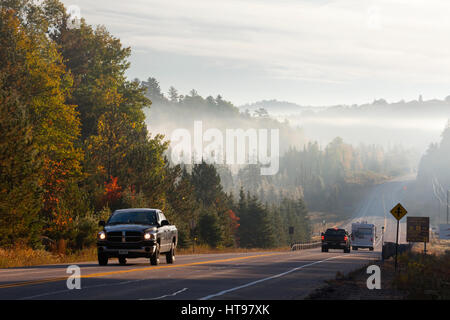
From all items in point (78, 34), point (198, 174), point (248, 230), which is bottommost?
point (248, 230)

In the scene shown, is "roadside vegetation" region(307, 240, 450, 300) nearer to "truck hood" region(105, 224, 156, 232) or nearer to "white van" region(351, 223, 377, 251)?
"truck hood" region(105, 224, 156, 232)

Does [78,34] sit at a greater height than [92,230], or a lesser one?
greater

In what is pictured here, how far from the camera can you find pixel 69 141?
54.4 meters

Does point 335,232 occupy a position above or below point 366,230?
above

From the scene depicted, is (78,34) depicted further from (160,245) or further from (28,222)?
(160,245)

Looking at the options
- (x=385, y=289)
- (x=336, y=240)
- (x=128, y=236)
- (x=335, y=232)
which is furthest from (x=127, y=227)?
(x=335, y=232)

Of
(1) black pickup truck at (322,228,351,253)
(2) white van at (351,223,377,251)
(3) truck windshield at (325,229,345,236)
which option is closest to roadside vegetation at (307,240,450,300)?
(1) black pickup truck at (322,228,351,253)

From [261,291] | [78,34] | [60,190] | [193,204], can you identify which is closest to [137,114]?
[78,34]

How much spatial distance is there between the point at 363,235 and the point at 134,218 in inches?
2007

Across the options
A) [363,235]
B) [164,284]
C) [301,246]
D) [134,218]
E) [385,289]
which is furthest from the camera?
[301,246]

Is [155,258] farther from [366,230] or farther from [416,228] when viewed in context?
[366,230]

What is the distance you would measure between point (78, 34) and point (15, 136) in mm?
41668

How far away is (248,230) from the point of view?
124812 millimetres
